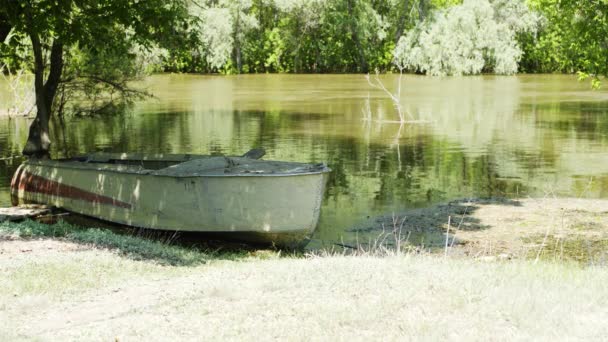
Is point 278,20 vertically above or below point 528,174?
above

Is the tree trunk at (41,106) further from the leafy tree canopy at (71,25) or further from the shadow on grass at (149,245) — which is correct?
the shadow on grass at (149,245)

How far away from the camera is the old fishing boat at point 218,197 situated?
1271 cm

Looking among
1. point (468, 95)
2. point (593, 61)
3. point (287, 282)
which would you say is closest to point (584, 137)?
point (593, 61)

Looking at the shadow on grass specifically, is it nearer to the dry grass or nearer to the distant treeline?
the dry grass

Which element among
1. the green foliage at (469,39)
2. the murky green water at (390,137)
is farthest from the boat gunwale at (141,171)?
the green foliage at (469,39)

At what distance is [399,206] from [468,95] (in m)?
29.2

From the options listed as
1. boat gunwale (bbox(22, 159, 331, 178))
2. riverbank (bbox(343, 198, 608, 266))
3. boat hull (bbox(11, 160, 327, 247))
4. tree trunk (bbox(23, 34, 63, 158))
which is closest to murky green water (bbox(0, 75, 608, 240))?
riverbank (bbox(343, 198, 608, 266))

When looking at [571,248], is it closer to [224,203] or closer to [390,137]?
[224,203]

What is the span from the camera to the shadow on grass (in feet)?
35.1

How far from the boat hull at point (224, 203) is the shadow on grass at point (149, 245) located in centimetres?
30

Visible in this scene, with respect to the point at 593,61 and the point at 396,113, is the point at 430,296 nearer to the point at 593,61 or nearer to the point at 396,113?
the point at 593,61

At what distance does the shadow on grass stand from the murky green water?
1966mm

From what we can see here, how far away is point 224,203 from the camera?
42.3ft

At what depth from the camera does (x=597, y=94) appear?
1770 inches
